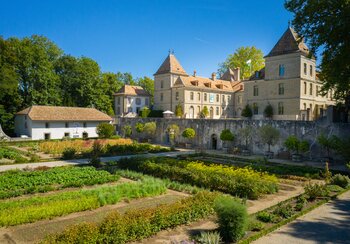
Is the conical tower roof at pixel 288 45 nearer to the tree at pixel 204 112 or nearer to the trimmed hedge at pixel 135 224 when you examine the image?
the tree at pixel 204 112

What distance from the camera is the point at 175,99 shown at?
160ft

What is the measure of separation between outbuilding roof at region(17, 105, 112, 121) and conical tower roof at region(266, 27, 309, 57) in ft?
88.0

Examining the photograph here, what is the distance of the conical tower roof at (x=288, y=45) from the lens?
35.4 m

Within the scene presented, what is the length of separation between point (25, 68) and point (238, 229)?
151 ft

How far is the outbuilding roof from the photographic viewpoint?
3850 centimetres

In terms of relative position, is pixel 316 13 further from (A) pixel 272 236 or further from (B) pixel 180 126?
(B) pixel 180 126

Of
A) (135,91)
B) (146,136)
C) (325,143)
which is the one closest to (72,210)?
(325,143)

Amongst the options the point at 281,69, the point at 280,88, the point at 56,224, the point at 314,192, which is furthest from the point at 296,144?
the point at 56,224

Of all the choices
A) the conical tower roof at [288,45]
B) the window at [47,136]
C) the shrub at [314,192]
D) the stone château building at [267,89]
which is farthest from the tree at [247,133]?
the window at [47,136]

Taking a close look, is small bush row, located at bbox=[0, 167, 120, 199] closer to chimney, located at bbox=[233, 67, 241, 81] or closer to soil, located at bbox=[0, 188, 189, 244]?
soil, located at bbox=[0, 188, 189, 244]

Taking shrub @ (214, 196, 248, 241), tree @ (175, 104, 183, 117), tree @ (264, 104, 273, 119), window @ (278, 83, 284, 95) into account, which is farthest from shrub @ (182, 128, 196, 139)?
shrub @ (214, 196, 248, 241)

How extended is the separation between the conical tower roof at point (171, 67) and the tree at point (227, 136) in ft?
71.3

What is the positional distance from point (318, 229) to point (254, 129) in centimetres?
2012

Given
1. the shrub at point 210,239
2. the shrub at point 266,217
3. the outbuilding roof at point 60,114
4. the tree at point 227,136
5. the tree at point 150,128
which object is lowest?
the shrub at point 266,217
